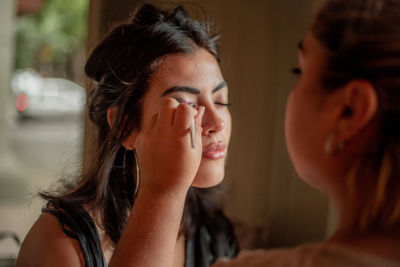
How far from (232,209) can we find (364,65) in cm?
139

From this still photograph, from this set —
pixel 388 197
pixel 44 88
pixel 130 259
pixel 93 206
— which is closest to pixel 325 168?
pixel 388 197

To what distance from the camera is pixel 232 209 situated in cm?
183

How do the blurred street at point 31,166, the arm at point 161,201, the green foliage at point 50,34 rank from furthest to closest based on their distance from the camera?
the green foliage at point 50,34, the blurred street at point 31,166, the arm at point 161,201

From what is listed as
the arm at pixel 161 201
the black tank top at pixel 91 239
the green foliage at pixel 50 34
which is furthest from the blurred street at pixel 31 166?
the green foliage at pixel 50 34

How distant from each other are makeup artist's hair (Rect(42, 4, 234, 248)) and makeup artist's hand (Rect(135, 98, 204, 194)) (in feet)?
0.93

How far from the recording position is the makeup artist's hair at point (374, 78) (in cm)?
47

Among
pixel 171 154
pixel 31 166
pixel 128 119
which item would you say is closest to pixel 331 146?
pixel 171 154

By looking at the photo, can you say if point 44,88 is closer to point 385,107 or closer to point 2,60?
point 2,60

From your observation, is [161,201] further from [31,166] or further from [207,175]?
[31,166]

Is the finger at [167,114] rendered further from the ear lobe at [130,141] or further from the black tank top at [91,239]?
the black tank top at [91,239]

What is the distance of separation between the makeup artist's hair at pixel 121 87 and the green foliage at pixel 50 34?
838 cm

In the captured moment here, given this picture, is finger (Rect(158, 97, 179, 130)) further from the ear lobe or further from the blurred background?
the blurred background

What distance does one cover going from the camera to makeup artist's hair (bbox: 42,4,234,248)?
994 mm

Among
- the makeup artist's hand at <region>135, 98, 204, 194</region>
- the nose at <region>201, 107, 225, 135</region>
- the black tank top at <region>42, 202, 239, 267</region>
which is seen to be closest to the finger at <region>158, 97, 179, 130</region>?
the makeup artist's hand at <region>135, 98, 204, 194</region>
